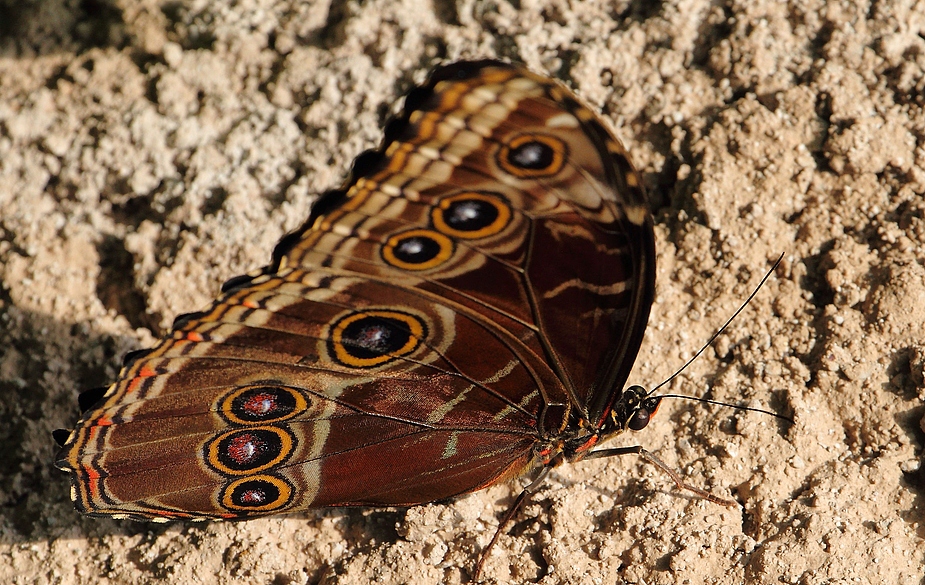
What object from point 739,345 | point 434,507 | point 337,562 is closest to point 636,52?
point 739,345

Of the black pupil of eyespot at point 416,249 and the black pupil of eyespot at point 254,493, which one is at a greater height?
the black pupil of eyespot at point 416,249

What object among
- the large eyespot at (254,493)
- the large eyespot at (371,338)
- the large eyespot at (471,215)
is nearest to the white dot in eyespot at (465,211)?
the large eyespot at (471,215)

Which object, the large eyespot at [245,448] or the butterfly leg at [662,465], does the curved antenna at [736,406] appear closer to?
the butterfly leg at [662,465]

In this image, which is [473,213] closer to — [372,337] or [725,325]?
[372,337]

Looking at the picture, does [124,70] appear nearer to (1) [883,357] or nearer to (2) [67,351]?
(2) [67,351]

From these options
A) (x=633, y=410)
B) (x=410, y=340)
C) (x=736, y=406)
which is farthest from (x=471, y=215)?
(x=736, y=406)
